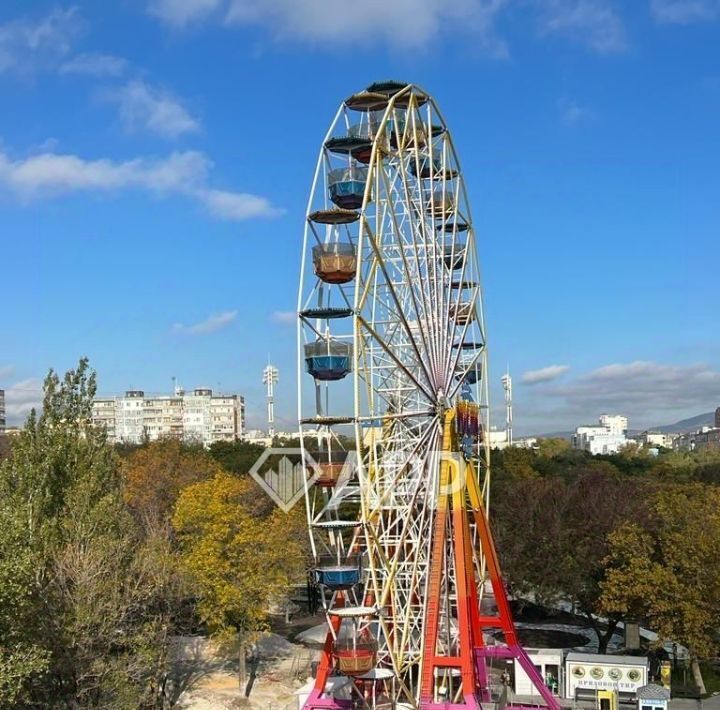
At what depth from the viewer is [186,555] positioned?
32.1 m

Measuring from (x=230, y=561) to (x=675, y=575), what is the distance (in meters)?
15.7

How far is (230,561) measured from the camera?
31188mm

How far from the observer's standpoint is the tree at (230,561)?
3031 centimetres

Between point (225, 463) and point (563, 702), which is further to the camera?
point (225, 463)

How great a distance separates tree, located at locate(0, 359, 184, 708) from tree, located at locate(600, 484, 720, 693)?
16.2 meters

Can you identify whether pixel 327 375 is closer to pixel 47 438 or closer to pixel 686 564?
pixel 47 438

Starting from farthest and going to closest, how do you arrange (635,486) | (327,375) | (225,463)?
1. (225,463)
2. (635,486)
3. (327,375)

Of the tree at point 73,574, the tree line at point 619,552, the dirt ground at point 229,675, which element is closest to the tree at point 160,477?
the dirt ground at point 229,675

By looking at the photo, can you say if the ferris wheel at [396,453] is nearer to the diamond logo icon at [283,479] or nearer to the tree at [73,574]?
the tree at [73,574]

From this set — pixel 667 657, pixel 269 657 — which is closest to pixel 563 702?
pixel 667 657

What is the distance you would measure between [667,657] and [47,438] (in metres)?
25.2

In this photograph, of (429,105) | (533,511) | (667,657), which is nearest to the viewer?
(429,105)

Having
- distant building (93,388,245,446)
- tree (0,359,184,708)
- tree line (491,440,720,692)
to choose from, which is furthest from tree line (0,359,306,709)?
distant building (93,388,245,446)

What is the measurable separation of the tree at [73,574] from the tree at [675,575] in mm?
16227
